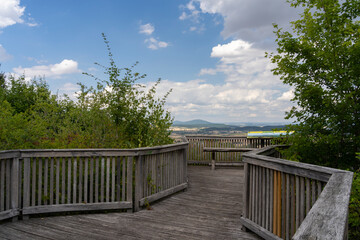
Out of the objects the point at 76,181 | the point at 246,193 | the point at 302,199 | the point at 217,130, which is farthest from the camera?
the point at 217,130

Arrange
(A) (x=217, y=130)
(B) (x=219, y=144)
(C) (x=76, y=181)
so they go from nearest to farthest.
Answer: (C) (x=76, y=181)
(B) (x=219, y=144)
(A) (x=217, y=130)

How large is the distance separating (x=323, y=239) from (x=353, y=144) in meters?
5.98

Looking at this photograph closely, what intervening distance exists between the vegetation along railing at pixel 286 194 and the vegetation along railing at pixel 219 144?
→ 668cm

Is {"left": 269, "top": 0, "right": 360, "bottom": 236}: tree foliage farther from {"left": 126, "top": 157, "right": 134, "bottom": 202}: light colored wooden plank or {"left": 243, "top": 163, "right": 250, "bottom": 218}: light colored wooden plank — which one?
{"left": 126, "top": 157, "right": 134, "bottom": 202}: light colored wooden plank

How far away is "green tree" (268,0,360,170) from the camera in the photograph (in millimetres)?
5645

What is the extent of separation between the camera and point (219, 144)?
1166 cm

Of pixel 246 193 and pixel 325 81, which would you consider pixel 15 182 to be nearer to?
pixel 246 193

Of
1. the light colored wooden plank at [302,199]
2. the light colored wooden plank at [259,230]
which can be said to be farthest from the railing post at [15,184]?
the light colored wooden plank at [302,199]

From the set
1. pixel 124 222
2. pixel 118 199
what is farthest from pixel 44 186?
pixel 124 222

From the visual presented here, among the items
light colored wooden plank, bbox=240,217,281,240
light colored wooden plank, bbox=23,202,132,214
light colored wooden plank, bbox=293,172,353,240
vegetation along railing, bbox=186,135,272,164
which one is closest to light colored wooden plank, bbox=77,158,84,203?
light colored wooden plank, bbox=23,202,132,214

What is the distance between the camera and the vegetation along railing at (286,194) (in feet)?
5.79

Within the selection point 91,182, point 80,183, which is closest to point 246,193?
point 91,182

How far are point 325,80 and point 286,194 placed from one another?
4183 millimetres

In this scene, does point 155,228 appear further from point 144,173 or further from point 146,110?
point 146,110
